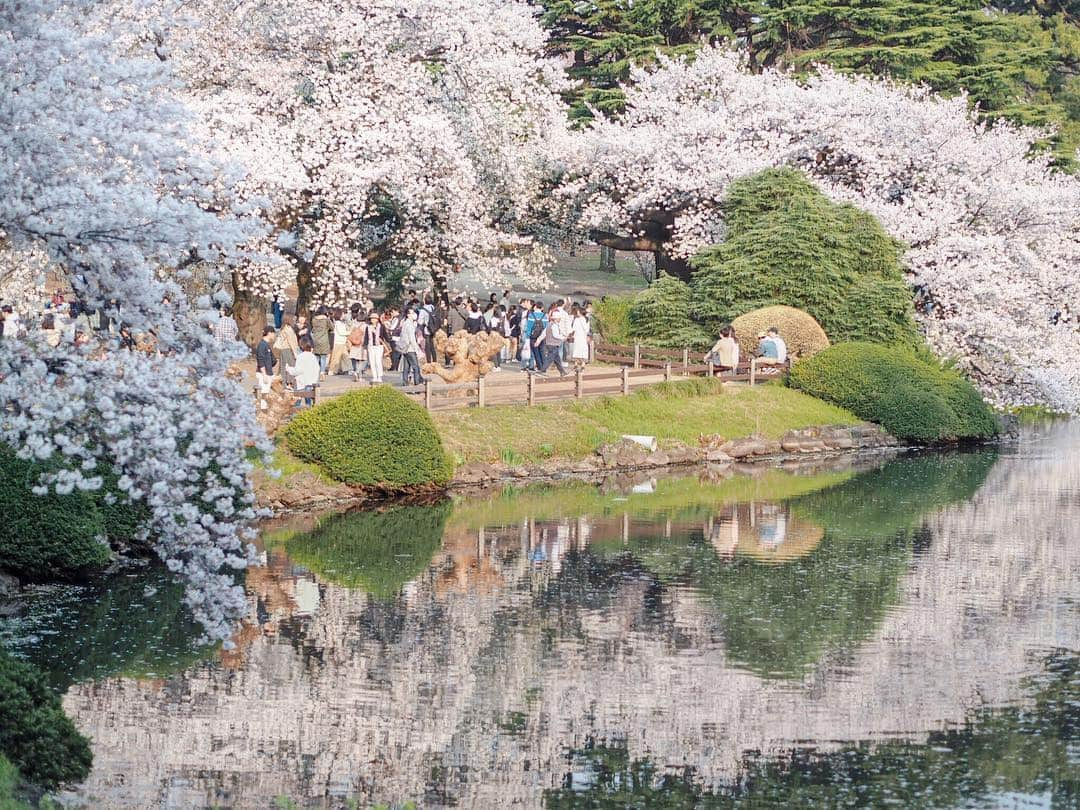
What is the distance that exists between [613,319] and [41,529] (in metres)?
27.2

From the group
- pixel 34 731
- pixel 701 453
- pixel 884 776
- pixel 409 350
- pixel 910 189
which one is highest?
pixel 910 189

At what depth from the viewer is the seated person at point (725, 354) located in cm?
4153

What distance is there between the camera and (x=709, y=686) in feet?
58.5

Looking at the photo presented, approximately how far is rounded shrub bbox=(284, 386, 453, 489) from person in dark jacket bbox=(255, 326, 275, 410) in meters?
0.80

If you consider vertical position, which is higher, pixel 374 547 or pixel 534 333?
pixel 534 333

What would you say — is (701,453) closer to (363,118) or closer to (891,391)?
(891,391)

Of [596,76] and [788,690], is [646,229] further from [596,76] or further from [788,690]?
[788,690]

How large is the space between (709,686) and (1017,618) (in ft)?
19.5

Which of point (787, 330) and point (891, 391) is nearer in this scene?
point (891, 391)

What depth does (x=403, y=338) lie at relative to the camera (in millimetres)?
36031

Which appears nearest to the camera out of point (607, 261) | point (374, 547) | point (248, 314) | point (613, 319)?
point (374, 547)

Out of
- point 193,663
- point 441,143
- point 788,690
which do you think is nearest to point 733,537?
point 788,690

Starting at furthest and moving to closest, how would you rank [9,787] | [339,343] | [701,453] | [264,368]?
[339,343] → [701,453] → [264,368] → [9,787]

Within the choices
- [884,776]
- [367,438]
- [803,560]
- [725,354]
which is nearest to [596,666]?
[884,776]
